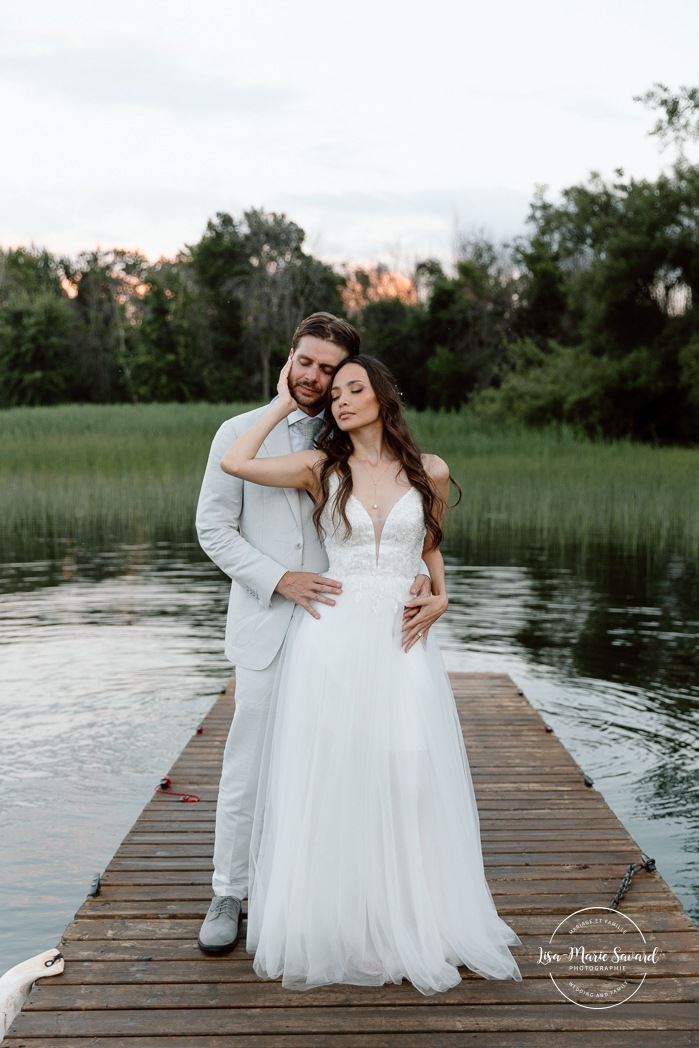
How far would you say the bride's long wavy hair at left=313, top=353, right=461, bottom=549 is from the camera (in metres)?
3.62

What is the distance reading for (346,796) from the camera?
341 cm

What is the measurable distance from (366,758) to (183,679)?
18.9ft

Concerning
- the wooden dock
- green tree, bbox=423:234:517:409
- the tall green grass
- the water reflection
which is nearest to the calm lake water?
the water reflection

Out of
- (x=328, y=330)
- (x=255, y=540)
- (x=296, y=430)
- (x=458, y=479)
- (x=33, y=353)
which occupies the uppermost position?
(x=33, y=353)

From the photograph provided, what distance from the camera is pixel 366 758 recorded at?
345 centimetres

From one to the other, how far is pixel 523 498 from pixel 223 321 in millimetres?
34720

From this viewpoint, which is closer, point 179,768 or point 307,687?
point 307,687

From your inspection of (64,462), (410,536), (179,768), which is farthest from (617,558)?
(64,462)

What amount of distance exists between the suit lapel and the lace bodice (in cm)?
15

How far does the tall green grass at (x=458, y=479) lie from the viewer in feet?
56.3

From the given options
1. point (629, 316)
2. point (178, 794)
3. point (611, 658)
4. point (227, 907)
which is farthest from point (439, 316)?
point (227, 907)

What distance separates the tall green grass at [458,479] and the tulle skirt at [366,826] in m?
12.5

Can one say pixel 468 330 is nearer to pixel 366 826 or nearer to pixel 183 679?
pixel 183 679

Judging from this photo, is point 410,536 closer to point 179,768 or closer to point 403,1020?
point 403,1020
